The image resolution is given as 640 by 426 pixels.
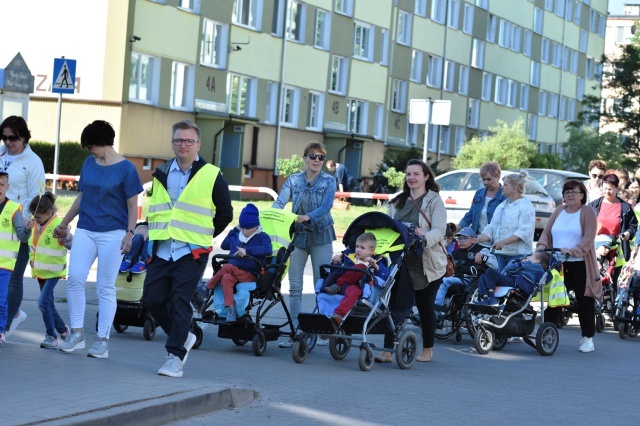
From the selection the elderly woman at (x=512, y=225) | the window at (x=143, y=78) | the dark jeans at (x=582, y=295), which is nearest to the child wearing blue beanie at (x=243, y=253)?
the elderly woman at (x=512, y=225)

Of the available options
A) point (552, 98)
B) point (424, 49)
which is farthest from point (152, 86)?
point (552, 98)

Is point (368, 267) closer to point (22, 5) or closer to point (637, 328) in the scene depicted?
point (637, 328)

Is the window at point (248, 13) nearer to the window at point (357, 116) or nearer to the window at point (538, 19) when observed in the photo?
the window at point (357, 116)

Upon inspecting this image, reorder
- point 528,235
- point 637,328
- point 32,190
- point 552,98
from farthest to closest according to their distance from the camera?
1. point 552,98
2. point 637,328
3. point 528,235
4. point 32,190

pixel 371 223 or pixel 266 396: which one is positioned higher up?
pixel 371 223

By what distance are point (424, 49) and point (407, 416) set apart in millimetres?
52251

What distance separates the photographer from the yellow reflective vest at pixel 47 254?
10.6 metres

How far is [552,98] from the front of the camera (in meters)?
79.5

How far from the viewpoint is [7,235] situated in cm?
1041

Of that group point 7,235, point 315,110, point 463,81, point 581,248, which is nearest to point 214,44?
point 315,110

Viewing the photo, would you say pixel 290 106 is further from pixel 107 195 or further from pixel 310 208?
pixel 107 195

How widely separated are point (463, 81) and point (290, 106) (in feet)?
64.3

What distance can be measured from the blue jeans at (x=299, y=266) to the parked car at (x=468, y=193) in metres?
17.6

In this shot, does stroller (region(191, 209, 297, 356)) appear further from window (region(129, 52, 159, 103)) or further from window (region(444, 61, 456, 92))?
window (region(444, 61, 456, 92))
